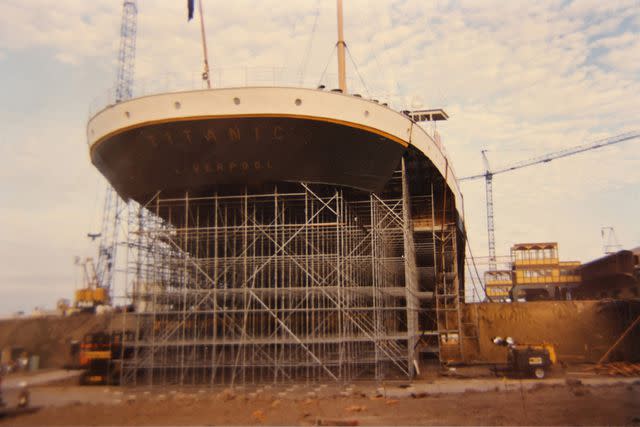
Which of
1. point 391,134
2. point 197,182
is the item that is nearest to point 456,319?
point 391,134

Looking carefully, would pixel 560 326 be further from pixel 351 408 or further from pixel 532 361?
pixel 351 408

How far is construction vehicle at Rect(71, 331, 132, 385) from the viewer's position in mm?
20569

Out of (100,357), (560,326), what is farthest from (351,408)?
(560,326)

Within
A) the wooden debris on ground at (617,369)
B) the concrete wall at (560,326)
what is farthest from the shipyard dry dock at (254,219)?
the concrete wall at (560,326)

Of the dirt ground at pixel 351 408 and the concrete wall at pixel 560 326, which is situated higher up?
the concrete wall at pixel 560 326

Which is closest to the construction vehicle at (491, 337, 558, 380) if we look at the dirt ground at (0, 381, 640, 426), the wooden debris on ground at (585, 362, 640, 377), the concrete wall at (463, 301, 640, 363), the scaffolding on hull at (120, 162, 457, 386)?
the dirt ground at (0, 381, 640, 426)

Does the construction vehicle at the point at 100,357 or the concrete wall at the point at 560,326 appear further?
the concrete wall at the point at 560,326

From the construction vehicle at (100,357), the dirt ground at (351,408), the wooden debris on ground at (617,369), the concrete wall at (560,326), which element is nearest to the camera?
the dirt ground at (351,408)

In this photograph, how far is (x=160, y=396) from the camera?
18.8 m

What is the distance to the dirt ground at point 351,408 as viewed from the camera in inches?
541

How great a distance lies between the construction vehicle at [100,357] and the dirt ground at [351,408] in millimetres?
1796

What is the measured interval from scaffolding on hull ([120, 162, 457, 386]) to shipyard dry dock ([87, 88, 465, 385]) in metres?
0.09

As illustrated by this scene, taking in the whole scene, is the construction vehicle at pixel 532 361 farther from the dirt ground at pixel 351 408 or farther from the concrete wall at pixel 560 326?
the concrete wall at pixel 560 326

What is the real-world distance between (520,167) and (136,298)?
71715 mm
